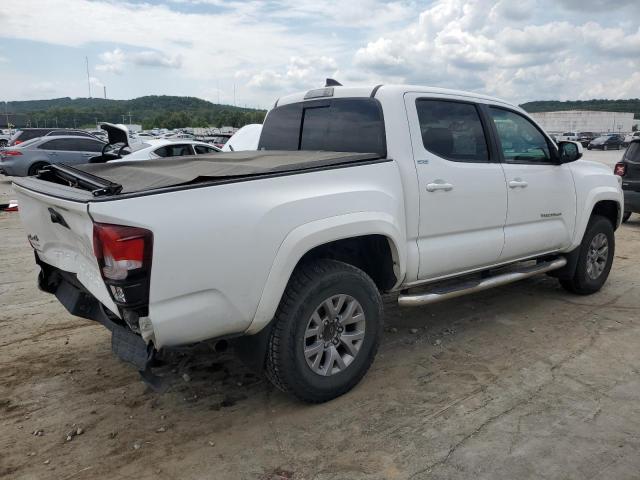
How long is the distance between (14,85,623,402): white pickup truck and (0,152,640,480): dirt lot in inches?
16.0

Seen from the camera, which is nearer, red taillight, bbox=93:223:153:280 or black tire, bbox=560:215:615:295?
red taillight, bbox=93:223:153:280

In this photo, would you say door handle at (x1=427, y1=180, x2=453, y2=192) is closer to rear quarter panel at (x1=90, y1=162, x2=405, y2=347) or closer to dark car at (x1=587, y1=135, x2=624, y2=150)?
rear quarter panel at (x1=90, y1=162, x2=405, y2=347)

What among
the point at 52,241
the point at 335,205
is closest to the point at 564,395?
the point at 335,205

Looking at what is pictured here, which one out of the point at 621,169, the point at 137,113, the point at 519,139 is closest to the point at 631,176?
the point at 621,169

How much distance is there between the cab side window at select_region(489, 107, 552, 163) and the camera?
14.9 ft

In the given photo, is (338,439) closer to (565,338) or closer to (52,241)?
(52,241)

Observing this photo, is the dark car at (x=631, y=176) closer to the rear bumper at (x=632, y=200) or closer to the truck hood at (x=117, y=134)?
the rear bumper at (x=632, y=200)

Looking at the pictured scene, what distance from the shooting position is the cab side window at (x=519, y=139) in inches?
178

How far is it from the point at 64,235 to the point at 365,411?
6.86 ft

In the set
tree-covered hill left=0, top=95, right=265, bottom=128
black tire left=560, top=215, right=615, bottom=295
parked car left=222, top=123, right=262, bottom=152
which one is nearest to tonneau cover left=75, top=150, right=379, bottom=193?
black tire left=560, top=215, right=615, bottom=295

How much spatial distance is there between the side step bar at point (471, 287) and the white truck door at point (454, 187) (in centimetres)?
13

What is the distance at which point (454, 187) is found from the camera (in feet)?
12.9

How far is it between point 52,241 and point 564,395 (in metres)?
3.43

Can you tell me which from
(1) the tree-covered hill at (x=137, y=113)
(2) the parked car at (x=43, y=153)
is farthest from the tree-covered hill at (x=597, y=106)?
(2) the parked car at (x=43, y=153)
